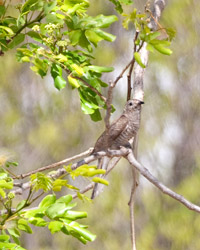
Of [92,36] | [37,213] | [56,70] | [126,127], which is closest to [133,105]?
[126,127]

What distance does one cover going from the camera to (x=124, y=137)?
184cm

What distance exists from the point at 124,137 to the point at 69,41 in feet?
2.59

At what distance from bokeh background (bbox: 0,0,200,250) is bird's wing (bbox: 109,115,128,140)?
313cm

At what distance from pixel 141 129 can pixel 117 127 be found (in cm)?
352

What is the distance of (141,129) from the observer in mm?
5402

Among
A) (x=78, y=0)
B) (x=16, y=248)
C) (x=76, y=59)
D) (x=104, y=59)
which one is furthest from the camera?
(x=104, y=59)

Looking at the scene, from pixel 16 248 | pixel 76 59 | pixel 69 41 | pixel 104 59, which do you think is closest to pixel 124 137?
pixel 76 59

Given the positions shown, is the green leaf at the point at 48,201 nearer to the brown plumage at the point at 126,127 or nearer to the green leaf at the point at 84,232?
the green leaf at the point at 84,232

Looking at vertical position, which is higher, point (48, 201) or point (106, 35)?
point (106, 35)

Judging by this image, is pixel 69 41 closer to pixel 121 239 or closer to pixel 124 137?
pixel 124 137

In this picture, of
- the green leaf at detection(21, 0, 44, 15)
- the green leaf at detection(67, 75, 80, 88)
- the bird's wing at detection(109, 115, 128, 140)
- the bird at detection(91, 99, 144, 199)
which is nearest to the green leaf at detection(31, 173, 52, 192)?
the green leaf at detection(67, 75, 80, 88)

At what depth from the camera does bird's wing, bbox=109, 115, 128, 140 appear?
1.84 metres

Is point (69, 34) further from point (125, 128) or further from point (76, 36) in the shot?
point (125, 128)

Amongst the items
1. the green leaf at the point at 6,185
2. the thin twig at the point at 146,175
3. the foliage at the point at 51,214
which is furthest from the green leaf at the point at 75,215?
the thin twig at the point at 146,175
